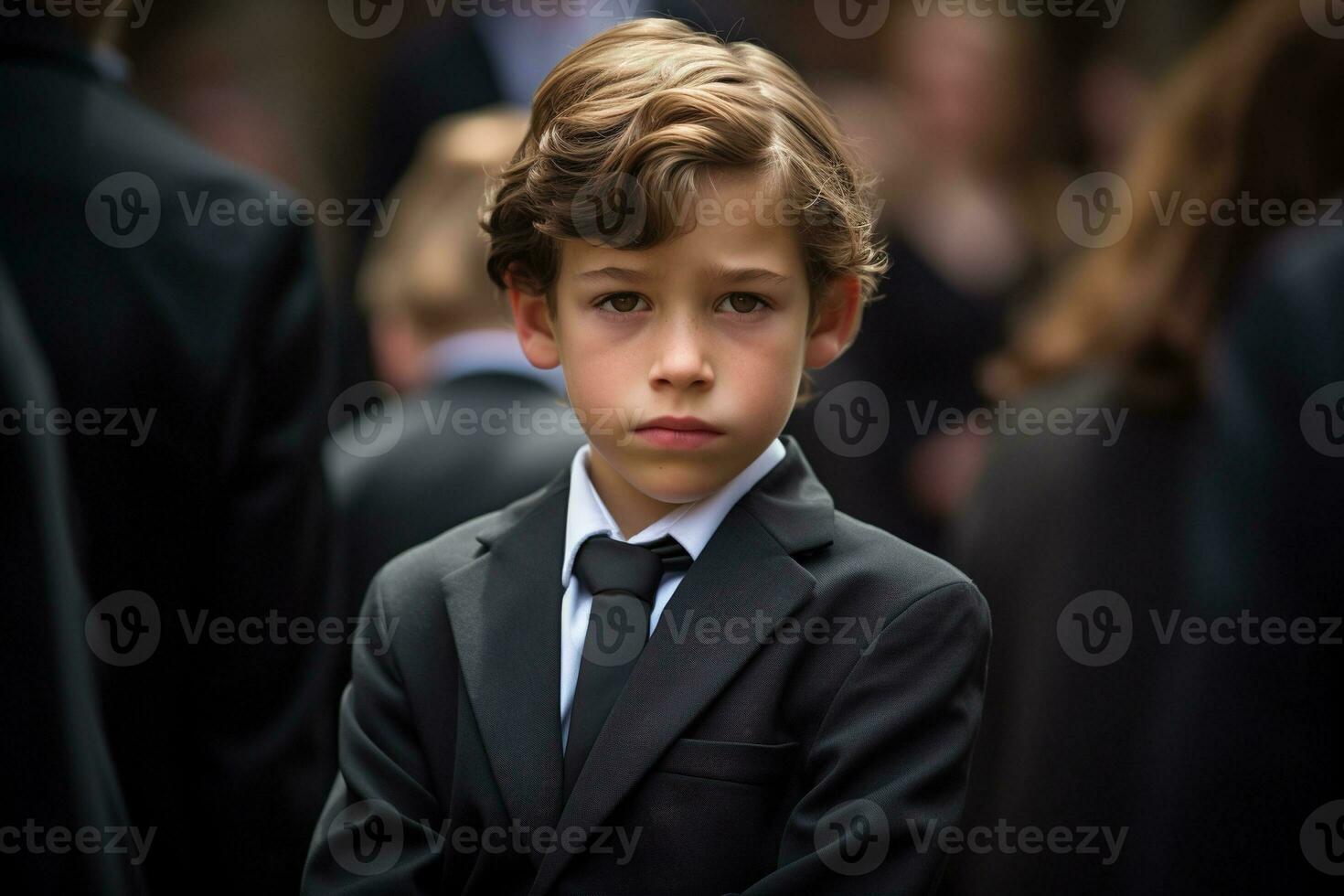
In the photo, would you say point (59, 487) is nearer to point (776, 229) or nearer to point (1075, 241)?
point (776, 229)

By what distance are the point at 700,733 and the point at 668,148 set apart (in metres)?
0.65

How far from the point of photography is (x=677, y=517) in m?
1.74

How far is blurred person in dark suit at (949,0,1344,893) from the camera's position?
2.43 meters

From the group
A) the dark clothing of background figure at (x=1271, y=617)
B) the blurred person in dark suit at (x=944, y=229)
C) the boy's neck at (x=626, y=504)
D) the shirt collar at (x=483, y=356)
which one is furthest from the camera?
the blurred person in dark suit at (x=944, y=229)

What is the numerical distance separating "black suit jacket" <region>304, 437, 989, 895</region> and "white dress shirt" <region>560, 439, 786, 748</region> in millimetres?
19

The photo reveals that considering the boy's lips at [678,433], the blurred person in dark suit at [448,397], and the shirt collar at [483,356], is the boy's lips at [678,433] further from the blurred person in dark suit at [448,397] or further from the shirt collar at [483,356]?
the shirt collar at [483,356]

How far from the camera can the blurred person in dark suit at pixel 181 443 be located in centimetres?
227

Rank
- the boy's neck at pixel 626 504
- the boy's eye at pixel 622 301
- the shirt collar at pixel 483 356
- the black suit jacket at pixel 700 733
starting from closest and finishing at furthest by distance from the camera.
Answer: the black suit jacket at pixel 700 733 < the boy's eye at pixel 622 301 < the boy's neck at pixel 626 504 < the shirt collar at pixel 483 356

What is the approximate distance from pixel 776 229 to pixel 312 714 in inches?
49.8

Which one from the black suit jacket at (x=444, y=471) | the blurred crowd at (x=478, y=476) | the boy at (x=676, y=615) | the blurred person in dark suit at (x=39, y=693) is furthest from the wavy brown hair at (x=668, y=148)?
the black suit jacket at (x=444, y=471)

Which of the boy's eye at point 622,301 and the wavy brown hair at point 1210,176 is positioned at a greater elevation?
the wavy brown hair at point 1210,176

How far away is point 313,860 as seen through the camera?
1703 mm

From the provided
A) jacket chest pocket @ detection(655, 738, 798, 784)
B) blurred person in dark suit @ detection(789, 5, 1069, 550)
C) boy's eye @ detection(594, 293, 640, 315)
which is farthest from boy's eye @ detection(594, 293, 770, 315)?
blurred person in dark suit @ detection(789, 5, 1069, 550)

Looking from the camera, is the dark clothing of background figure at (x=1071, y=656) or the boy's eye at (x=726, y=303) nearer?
the boy's eye at (x=726, y=303)
